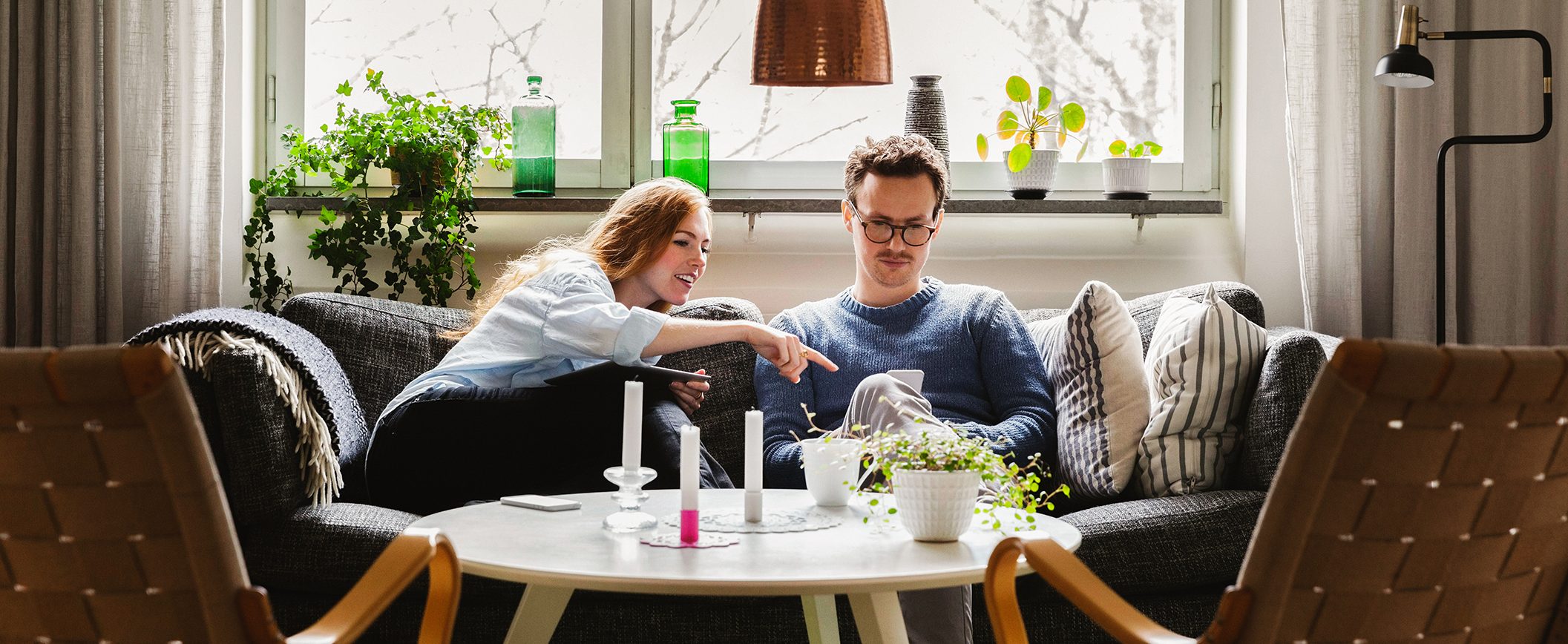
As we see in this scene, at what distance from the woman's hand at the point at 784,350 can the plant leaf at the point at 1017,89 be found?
118 cm

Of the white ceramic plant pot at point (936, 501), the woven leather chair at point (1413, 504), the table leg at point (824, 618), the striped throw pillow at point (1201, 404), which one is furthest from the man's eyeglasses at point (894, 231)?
the woven leather chair at point (1413, 504)

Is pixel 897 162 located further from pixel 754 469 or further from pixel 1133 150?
pixel 754 469

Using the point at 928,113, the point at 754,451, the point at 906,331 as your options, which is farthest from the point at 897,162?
the point at 754,451

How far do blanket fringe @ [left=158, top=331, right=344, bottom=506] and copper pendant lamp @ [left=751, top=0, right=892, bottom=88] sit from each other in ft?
3.09

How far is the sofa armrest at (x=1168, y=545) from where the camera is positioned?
1949 mm

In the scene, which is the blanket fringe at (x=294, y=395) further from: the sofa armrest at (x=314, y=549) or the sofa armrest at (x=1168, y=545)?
the sofa armrest at (x=1168, y=545)

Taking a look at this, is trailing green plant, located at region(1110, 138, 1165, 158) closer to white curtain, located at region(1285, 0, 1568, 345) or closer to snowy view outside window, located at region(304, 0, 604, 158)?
white curtain, located at region(1285, 0, 1568, 345)

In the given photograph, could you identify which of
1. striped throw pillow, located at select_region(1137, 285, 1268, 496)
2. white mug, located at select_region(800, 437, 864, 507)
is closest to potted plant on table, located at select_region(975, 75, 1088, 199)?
striped throw pillow, located at select_region(1137, 285, 1268, 496)

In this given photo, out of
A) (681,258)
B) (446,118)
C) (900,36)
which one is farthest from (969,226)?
(446,118)

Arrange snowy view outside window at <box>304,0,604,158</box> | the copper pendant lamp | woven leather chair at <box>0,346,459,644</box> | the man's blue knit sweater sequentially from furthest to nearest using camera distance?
snowy view outside window at <box>304,0,604,158</box> < the man's blue knit sweater < the copper pendant lamp < woven leather chair at <box>0,346,459,644</box>

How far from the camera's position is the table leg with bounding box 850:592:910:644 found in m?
1.35

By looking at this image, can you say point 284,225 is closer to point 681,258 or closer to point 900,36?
point 681,258

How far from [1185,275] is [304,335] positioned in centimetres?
209

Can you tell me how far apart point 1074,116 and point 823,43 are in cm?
151
